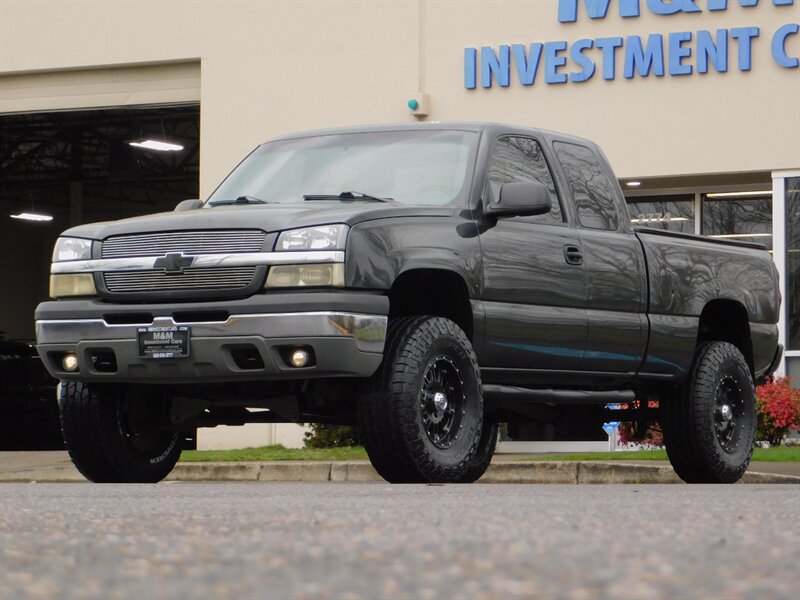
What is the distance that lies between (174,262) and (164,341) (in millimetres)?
404

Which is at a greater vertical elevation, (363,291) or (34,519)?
(363,291)

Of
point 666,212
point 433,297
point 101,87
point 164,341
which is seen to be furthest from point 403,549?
point 101,87

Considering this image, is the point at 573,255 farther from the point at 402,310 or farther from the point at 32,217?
the point at 32,217

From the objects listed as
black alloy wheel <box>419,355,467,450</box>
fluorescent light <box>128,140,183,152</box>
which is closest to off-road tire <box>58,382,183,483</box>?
black alloy wheel <box>419,355,467,450</box>

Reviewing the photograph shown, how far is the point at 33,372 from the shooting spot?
2709cm

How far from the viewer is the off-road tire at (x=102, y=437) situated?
8664 mm

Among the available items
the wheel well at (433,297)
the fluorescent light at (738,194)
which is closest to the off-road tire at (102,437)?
the wheel well at (433,297)

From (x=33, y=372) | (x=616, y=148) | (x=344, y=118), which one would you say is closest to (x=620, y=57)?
(x=616, y=148)

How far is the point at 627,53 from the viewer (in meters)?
17.7

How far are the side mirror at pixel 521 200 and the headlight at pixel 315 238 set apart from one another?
1147 millimetres

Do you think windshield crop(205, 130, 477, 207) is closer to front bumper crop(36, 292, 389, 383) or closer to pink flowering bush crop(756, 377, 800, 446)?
Result: front bumper crop(36, 292, 389, 383)

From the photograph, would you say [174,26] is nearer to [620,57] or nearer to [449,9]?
[449,9]

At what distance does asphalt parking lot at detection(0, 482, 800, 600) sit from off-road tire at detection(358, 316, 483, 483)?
5.09 feet

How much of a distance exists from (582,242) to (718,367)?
1.56 m
